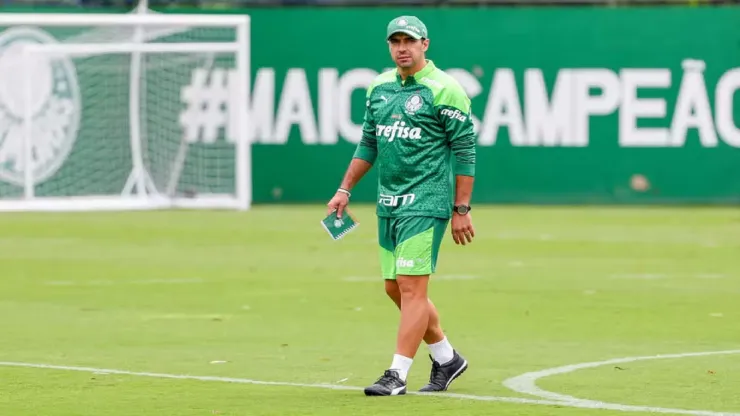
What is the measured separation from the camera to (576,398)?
9.88m

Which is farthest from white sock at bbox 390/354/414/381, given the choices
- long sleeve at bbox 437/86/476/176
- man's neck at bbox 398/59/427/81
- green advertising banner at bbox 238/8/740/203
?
green advertising banner at bbox 238/8/740/203

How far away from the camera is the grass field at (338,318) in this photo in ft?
32.9

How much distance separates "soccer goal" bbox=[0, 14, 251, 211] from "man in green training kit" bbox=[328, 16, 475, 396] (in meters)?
17.8

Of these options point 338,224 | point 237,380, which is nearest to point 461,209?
point 338,224

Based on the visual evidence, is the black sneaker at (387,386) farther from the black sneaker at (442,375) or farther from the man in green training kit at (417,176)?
the black sneaker at (442,375)

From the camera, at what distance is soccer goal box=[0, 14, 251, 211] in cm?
2794

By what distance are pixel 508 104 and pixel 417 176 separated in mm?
19140

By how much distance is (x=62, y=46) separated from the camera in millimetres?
28125

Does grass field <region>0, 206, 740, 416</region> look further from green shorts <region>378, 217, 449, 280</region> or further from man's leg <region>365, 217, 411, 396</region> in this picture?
green shorts <region>378, 217, 449, 280</region>

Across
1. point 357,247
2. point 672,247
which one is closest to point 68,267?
point 357,247

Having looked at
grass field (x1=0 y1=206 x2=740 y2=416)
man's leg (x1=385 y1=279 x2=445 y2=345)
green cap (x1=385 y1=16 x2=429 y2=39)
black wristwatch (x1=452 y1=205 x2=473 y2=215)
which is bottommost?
grass field (x1=0 y1=206 x2=740 y2=416)

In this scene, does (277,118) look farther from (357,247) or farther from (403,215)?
(403,215)

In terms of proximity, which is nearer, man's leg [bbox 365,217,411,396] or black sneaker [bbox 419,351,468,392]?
man's leg [bbox 365,217,411,396]

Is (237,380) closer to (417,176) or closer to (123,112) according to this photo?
(417,176)
